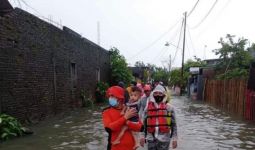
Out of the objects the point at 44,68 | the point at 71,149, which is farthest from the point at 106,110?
the point at 44,68

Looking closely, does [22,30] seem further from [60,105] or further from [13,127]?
[60,105]

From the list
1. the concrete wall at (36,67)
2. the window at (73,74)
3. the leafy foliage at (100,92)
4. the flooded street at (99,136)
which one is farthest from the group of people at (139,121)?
the leafy foliage at (100,92)

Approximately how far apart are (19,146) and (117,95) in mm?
6027

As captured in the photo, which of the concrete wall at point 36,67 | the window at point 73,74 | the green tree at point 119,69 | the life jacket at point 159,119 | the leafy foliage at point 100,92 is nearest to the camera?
the life jacket at point 159,119

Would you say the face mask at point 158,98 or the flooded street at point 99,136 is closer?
the face mask at point 158,98

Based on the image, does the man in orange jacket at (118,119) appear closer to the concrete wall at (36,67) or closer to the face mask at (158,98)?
the face mask at (158,98)

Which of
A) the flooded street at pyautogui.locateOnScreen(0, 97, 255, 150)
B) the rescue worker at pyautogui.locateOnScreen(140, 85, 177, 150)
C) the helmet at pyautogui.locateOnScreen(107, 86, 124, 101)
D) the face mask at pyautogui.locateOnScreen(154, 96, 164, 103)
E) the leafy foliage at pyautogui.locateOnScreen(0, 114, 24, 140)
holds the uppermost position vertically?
the helmet at pyautogui.locateOnScreen(107, 86, 124, 101)

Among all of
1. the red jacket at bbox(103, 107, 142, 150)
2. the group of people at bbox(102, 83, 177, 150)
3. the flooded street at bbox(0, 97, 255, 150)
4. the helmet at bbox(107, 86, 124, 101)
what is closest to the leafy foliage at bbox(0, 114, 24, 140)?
the flooded street at bbox(0, 97, 255, 150)

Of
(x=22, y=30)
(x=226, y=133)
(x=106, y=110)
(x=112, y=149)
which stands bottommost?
(x=226, y=133)

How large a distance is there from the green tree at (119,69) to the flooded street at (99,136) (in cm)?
1655

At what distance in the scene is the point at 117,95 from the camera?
5.32 m

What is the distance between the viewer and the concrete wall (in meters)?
13.4

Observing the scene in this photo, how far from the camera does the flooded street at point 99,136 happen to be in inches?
422

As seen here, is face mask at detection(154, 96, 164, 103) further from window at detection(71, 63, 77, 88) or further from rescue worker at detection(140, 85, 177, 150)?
window at detection(71, 63, 77, 88)
